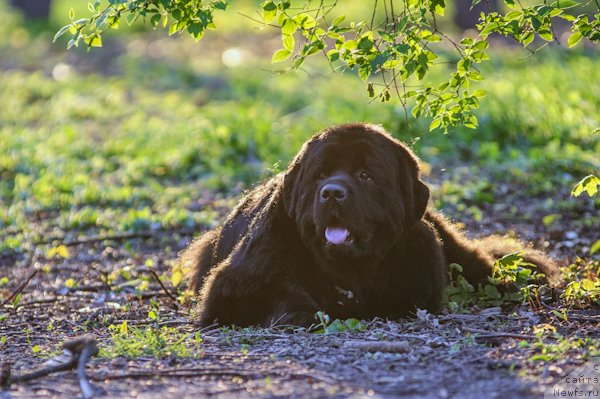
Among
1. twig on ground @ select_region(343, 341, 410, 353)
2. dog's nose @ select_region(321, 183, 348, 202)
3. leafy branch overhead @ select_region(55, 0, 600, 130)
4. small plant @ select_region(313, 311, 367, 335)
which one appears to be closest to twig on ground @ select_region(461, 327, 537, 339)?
twig on ground @ select_region(343, 341, 410, 353)

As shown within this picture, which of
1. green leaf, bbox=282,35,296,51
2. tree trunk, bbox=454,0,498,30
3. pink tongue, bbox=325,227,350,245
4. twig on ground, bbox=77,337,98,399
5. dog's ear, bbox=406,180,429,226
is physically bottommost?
twig on ground, bbox=77,337,98,399

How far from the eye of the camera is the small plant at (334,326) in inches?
199

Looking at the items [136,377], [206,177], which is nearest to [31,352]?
[136,377]

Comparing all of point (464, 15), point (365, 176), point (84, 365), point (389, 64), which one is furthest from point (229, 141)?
A: point (464, 15)

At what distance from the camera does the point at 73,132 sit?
13203mm

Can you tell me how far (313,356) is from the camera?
181 inches

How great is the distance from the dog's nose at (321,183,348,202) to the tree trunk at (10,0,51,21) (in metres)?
19.2

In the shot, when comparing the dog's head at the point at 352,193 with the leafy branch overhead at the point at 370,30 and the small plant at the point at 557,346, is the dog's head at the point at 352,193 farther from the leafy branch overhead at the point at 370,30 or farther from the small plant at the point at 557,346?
the small plant at the point at 557,346

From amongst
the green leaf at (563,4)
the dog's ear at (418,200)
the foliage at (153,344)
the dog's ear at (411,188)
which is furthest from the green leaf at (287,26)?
the foliage at (153,344)

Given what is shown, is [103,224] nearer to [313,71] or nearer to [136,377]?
[136,377]

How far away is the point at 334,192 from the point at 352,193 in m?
0.11

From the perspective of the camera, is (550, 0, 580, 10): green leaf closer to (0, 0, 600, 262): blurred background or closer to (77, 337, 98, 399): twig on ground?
(0, 0, 600, 262): blurred background

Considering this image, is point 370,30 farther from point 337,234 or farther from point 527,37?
point 337,234

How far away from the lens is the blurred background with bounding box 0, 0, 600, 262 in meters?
9.25
